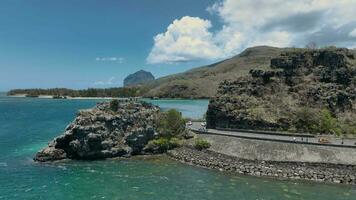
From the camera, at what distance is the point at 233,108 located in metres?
108

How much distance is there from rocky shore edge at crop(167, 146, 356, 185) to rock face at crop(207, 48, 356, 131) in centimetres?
2437

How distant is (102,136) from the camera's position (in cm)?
8406

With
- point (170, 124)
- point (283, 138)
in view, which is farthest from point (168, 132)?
point (283, 138)

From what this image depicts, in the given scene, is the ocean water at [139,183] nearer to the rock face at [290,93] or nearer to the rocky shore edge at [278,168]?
the rocky shore edge at [278,168]

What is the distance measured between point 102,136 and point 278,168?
3741 cm

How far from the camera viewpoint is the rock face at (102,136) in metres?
82.4

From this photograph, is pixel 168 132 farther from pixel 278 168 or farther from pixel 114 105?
pixel 278 168

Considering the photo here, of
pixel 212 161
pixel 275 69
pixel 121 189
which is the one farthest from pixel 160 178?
pixel 275 69

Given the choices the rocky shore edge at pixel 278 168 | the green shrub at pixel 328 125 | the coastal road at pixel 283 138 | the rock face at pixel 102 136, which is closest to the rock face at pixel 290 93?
the green shrub at pixel 328 125

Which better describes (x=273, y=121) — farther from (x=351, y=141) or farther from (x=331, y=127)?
(x=351, y=141)

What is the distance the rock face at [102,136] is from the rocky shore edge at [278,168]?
446 inches

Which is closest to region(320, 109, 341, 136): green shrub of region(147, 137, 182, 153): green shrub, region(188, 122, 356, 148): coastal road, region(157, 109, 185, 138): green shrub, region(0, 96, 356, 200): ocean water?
region(188, 122, 356, 148): coastal road

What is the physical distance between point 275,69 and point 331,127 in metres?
28.3

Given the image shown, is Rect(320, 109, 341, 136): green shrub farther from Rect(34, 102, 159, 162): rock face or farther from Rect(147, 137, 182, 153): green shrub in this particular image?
Rect(34, 102, 159, 162): rock face
